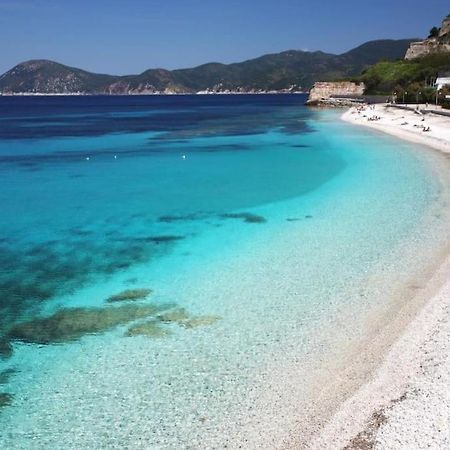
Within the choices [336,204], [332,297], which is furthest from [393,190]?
[332,297]

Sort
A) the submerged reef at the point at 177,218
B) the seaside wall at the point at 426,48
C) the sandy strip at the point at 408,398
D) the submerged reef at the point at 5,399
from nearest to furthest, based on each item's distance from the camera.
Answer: the sandy strip at the point at 408,398 < the submerged reef at the point at 5,399 < the submerged reef at the point at 177,218 < the seaside wall at the point at 426,48

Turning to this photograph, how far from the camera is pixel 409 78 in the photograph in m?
126

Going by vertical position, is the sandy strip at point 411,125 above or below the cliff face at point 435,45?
below

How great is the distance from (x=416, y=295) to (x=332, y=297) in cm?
249

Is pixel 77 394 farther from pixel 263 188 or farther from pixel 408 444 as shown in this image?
pixel 263 188

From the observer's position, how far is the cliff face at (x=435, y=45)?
156m

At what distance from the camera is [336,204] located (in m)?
27.2

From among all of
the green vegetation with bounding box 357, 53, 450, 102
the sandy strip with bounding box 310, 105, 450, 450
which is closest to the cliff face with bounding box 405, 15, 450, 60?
the green vegetation with bounding box 357, 53, 450, 102

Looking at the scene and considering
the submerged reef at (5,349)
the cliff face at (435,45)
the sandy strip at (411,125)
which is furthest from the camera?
the cliff face at (435,45)

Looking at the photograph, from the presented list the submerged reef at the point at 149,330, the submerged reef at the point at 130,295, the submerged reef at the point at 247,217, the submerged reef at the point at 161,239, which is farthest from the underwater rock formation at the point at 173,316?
the submerged reef at the point at 247,217

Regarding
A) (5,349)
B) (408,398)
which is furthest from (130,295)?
(408,398)

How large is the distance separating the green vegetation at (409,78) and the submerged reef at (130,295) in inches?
3427

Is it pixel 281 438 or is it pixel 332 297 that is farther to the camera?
pixel 332 297

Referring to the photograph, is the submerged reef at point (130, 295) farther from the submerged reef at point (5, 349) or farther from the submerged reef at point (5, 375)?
the submerged reef at point (5, 375)
